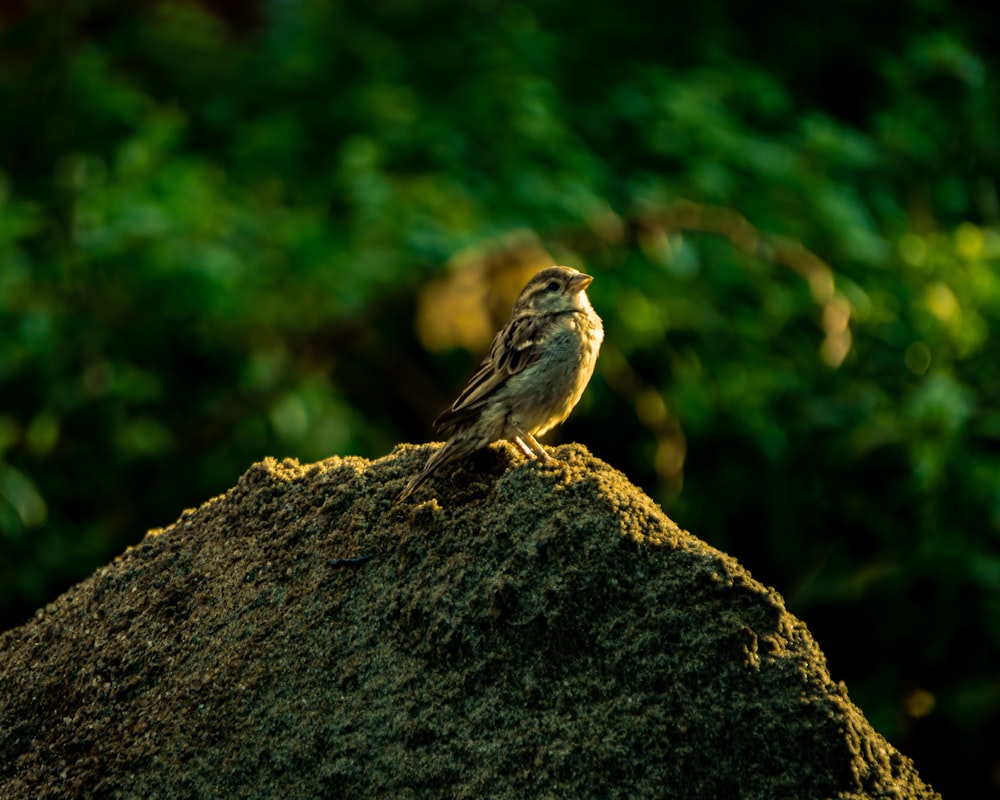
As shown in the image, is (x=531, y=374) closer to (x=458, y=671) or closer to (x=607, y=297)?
(x=458, y=671)

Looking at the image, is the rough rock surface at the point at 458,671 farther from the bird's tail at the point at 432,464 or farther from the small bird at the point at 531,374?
the small bird at the point at 531,374

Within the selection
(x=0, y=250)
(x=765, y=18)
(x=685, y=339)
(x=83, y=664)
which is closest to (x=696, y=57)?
(x=765, y=18)

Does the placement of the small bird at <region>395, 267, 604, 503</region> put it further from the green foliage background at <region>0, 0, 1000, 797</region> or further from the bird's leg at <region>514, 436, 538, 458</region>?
the green foliage background at <region>0, 0, 1000, 797</region>

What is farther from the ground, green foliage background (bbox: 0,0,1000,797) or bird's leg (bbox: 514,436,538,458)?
bird's leg (bbox: 514,436,538,458)

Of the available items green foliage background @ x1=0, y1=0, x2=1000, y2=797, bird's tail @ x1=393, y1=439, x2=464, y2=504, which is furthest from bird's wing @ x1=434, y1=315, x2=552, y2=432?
green foliage background @ x1=0, y1=0, x2=1000, y2=797

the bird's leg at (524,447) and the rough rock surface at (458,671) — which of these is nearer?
the rough rock surface at (458,671)

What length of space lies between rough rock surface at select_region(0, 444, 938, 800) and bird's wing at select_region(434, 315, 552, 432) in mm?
238

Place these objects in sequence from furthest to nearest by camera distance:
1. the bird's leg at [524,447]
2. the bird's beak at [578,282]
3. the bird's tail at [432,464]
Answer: the bird's beak at [578,282], the bird's leg at [524,447], the bird's tail at [432,464]

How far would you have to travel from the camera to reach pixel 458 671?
3199 millimetres

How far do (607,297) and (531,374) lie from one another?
12.3ft

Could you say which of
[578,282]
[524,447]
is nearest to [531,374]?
[524,447]

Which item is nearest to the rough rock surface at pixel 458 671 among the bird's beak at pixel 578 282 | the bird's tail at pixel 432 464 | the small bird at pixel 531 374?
the bird's tail at pixel 432 464

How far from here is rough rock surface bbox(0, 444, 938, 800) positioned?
9.80 ft

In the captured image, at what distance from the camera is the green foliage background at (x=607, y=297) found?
6.73 meters
